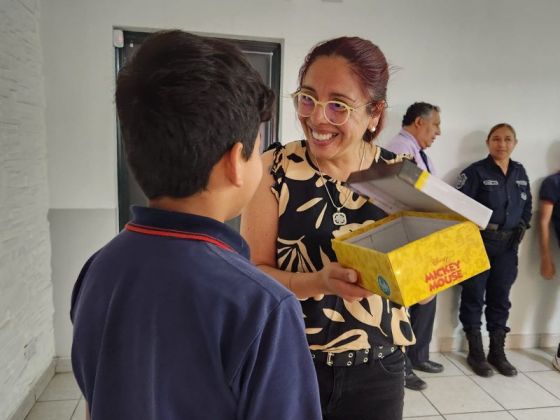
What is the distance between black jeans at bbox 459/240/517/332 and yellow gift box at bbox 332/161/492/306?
7.45ft

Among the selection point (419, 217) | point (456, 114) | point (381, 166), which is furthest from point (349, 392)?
point (456, 114)

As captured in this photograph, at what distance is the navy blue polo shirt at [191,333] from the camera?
499 millimetres

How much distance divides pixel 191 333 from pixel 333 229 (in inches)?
22.1

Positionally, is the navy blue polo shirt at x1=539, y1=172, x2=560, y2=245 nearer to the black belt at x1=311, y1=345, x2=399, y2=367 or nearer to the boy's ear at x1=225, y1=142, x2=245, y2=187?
the black belt at x1=311, y1=345, x2=399, y2=367

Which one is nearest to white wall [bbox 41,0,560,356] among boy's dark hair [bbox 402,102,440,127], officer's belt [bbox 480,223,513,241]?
boy's dark hair [bbox 402,102,440,127]

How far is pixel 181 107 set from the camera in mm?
534

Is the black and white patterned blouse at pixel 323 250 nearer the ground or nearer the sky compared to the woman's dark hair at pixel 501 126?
nearer the ground

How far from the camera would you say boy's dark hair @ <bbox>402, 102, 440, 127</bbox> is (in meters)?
2.60

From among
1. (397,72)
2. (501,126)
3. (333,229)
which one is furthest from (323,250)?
(501,126)

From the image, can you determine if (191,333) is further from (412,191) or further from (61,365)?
(61,365)

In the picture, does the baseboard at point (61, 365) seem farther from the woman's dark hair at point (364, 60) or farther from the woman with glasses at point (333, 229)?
the woman's dark hair at point (364, 60)

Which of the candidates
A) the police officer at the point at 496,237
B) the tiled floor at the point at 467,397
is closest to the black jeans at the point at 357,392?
the tiled floor at the point at 467,397

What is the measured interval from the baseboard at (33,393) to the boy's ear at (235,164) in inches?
87.1

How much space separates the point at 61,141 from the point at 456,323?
3082mm
